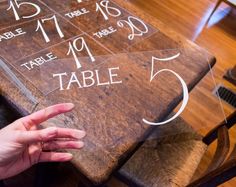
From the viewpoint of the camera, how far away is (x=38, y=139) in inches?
28.5

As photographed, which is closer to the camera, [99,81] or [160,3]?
[99,81]

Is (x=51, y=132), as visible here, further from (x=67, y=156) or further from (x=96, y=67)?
(x=96, y=67)

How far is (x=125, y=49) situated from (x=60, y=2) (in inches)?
14.1

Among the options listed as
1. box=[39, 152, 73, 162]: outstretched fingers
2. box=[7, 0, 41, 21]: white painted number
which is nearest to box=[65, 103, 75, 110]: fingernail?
box=[39, 152, 73, 162]: outstretched fingers

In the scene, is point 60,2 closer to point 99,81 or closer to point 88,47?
point 88,47

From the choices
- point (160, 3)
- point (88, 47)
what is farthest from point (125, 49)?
point (160, 3)

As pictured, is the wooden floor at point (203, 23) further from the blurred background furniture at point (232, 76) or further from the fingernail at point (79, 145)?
the fingernail at point (79, 145)

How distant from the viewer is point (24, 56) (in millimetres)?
929

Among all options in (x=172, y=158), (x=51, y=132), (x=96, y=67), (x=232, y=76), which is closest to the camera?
(x=51, y=132)

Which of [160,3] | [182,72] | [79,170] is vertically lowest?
[160,3]

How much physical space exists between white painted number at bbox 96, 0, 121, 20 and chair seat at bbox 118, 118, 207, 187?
0.54 m

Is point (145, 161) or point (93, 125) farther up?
point (93, 125)

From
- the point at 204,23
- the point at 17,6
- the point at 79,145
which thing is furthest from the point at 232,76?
the point at 79,145

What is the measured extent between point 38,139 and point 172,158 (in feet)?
2.17
